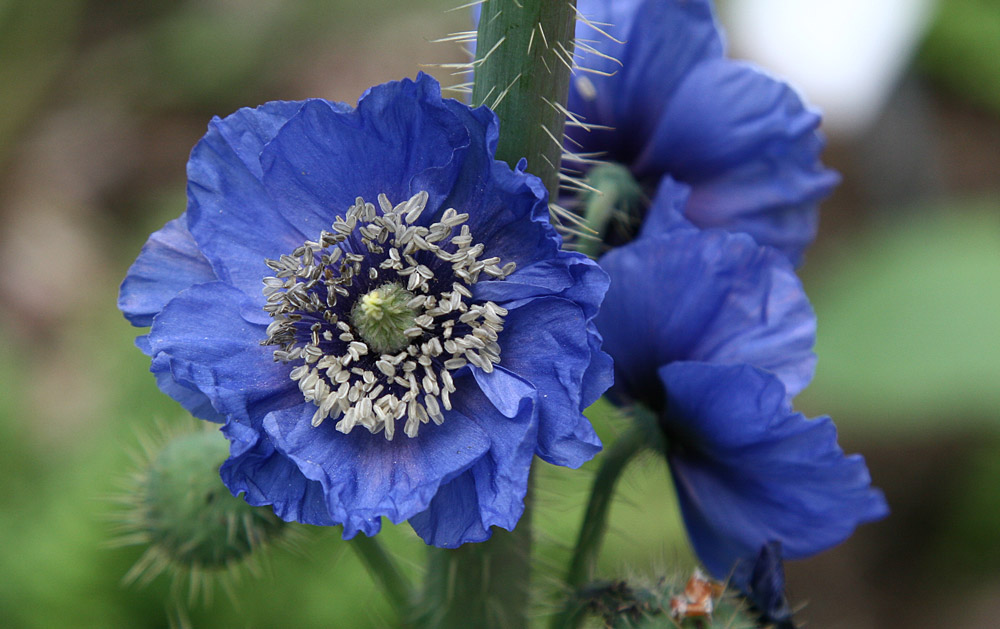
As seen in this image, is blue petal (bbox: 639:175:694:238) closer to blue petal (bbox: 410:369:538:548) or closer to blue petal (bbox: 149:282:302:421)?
blue petal (bbox: 410:369:538:548)

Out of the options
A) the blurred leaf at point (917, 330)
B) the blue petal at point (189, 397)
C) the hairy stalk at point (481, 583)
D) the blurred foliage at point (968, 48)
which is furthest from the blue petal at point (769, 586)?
the blurred foliage at point (968, 48)

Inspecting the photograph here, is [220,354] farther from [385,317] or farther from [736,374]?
[736,374]

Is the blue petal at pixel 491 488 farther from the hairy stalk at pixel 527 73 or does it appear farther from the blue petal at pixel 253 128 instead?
the blue petal at pixel 253 128

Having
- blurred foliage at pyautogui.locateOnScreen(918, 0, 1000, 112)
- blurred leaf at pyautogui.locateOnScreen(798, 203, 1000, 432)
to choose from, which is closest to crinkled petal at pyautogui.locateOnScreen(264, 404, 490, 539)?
blurred leaf at pyautogui.locateOnScreen(798, 203, 1000, 432)

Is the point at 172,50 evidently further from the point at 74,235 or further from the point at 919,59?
the point at 919,59

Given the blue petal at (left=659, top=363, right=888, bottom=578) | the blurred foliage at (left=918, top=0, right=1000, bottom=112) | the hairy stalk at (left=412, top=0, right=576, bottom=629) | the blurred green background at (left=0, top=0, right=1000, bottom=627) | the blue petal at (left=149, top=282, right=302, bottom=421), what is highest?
the hairy stalk at (left=412, top=0, right=576, bottom=629)
